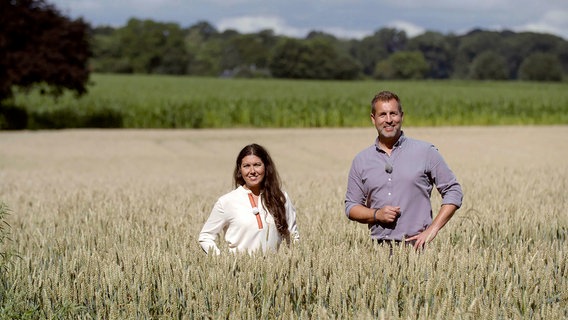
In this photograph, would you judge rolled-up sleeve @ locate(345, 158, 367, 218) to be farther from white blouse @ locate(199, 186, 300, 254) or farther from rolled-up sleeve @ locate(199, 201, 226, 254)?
rolled-up sleeve @ locate(199, 201, 226, 254)

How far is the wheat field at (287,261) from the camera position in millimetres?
4516

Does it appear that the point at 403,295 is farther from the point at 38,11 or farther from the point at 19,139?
the point at 38,11

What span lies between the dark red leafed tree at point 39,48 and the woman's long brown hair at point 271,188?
78.0 ft

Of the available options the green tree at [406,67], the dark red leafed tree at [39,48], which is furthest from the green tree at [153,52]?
the dark red leafed tree at [39,48]

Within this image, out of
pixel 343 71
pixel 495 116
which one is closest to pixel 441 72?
pixel 343 71

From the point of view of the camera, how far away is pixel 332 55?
334 feet

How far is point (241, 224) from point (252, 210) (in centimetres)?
12

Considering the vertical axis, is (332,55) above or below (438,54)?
below

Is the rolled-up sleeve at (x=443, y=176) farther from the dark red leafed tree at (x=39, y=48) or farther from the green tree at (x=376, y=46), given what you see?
the green tree at (x=376, y=46)

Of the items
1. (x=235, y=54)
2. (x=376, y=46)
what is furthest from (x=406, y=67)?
(x=376, y=46)

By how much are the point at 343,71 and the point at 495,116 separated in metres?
62.9

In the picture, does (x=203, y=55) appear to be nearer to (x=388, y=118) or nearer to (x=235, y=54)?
(x=235, y=54)

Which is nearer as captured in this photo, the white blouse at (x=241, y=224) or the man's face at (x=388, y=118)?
the man's face at (x=388, y=118)

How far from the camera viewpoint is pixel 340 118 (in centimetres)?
3391
